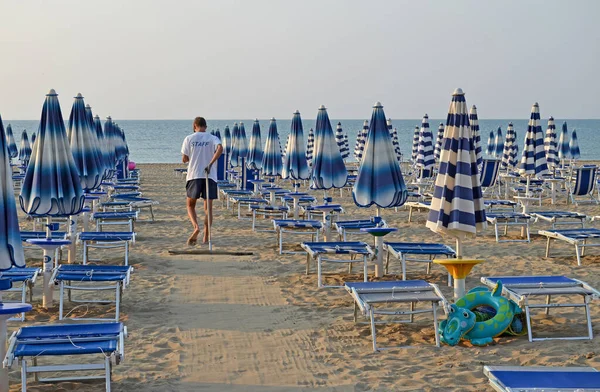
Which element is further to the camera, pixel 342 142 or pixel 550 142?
pixel 342 142

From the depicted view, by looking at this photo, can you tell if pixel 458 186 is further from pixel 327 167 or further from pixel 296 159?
pixel 296 159

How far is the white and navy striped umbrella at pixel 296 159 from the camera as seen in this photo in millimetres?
13461

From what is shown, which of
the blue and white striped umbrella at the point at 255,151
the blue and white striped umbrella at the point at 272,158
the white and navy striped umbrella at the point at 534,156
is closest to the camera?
the white and navy striped umbrella at the point at 534,156

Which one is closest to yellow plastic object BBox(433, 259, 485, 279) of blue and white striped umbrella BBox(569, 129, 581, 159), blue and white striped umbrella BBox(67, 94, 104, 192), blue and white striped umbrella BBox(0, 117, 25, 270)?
blue and white striped umbrella BBox(0, 117, 25, 270)

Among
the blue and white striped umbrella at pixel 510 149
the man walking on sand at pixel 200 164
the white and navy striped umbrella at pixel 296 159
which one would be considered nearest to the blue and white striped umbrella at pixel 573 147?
the blue and white striped umbrella at pixel 510 149

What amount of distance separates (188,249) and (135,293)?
104 inches

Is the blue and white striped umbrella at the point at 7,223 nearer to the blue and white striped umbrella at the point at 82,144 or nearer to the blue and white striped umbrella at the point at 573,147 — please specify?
the blue and white striped umbrella at the point at 82,144

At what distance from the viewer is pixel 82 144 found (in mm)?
9828

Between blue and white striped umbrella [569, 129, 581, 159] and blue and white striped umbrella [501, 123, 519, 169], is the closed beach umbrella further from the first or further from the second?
blue and white striped umbrella [569, 129, 581, 159]

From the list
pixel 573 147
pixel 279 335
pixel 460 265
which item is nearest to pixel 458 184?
pixel 460 265

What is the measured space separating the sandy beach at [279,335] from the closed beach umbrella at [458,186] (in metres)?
0.88

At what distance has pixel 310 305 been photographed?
7035 mm

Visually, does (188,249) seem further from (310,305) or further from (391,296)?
(391,296)

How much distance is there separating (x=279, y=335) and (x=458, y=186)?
1898 millimetres
